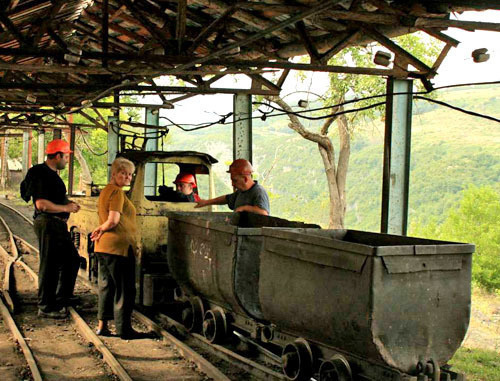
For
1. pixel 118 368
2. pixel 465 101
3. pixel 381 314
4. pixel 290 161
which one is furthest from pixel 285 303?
pixel 465 101

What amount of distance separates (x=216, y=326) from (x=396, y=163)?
3548 millimetres

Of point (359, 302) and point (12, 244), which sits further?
point (12, 244)

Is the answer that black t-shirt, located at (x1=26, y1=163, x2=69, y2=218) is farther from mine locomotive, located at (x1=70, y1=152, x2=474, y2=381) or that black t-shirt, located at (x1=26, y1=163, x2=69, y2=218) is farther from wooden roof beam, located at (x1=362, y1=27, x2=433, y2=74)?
wooden roof beam, located at (x1=362, y1=27, x2=433, y2=74)

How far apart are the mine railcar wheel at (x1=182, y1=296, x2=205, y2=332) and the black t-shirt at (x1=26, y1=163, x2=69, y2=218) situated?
7.34 ft

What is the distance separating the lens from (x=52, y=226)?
846cm

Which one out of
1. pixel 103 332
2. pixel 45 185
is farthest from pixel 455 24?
pixel 103 332

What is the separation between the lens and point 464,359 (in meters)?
8.91

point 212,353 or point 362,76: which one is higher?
point 362,76

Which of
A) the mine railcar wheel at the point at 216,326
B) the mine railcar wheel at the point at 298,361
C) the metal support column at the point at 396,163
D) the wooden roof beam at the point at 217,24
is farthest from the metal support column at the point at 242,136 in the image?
the mine railcar wheel at the point at 298,361

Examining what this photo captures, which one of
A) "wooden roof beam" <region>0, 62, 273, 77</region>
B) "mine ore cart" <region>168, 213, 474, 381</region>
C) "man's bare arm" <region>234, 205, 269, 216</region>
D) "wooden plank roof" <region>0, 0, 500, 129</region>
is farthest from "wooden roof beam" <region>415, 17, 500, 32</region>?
"wooden roof beam" <region>0, 62, 273, 77</region>

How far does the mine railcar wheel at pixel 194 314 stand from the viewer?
7.74m

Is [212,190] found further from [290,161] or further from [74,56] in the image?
[290,161]

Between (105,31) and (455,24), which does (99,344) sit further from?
(455,24)

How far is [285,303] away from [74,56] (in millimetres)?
5447
